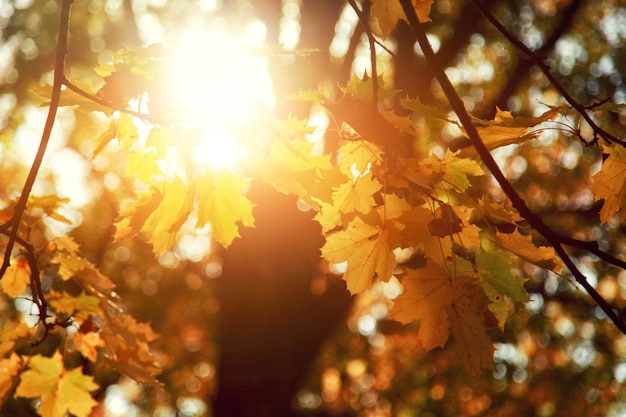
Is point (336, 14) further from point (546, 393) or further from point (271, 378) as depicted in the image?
point (546, 393)

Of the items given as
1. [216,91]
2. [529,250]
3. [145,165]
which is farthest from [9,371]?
[529,250]

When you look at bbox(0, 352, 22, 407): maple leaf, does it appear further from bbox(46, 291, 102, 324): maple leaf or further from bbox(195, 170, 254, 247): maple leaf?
bbox(195, 170, 254, 247): maple leaf

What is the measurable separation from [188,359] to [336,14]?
9391 millimetres

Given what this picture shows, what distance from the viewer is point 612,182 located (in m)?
1.71

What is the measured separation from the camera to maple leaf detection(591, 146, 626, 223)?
1658mm

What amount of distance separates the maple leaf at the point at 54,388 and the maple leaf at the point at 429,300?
60.1 inches

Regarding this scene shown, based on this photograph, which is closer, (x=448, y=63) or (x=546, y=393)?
(x=448, y=63)

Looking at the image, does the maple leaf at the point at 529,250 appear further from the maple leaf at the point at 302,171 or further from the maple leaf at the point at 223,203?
the maple leaf at the point at 223,203

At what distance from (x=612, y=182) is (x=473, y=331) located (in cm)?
67

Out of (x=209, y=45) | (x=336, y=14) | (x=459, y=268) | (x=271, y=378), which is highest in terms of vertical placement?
(x=336, y=14)

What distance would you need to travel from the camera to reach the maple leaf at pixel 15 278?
2.59m

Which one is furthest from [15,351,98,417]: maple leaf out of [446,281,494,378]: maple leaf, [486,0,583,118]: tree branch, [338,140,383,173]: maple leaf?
[486,0,583,118]: tree branch

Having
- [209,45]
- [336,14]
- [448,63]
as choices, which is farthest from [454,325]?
[448,63]

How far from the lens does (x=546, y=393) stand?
10477 millimetres
